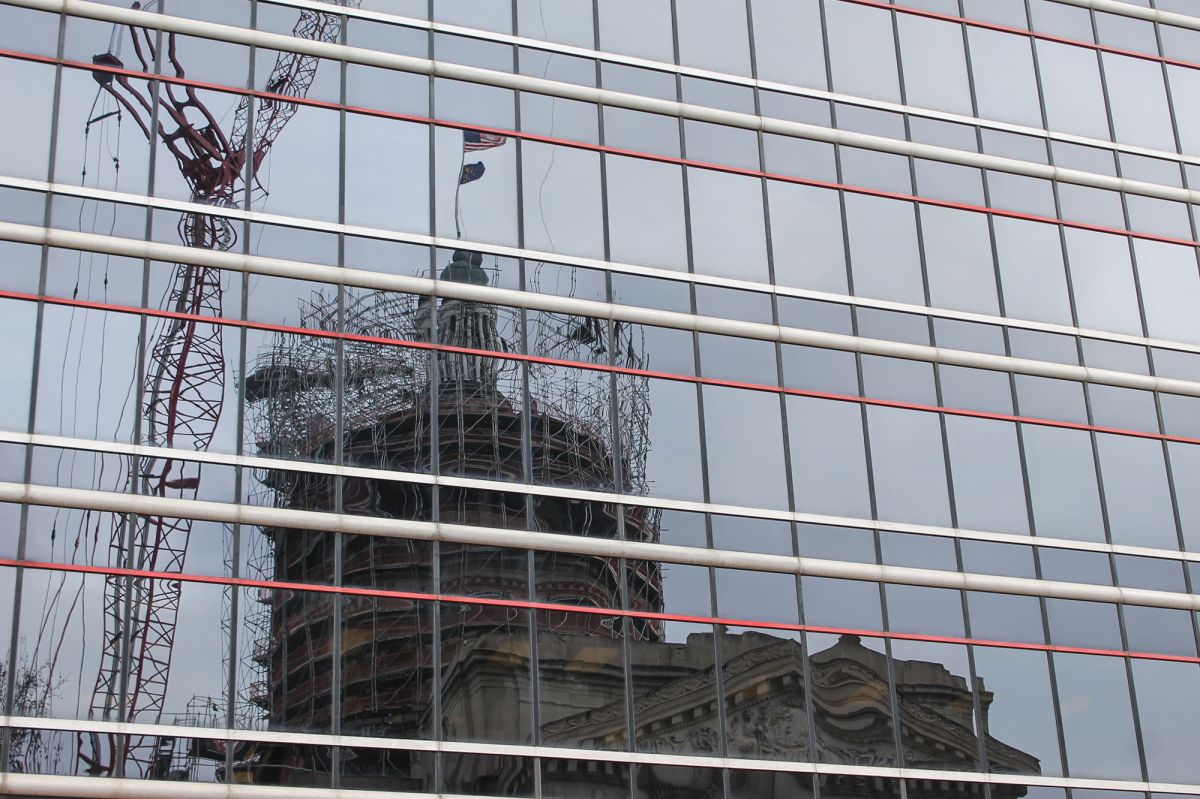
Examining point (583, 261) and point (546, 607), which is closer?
point (546, 607)

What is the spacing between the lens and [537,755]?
27438 millimetres

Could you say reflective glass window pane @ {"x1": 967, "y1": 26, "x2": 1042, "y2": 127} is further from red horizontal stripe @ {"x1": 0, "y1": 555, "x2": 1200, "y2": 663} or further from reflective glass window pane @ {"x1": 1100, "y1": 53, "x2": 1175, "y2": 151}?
red horizontal stripe @ {"x1": 0, "y1": 555, "x2": 1200, "y2": 663}

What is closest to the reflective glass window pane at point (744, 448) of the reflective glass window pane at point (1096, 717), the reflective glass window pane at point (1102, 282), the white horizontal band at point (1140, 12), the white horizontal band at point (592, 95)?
the white horizontal band at point (592, 95)

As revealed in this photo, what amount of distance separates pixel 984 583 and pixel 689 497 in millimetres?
5503

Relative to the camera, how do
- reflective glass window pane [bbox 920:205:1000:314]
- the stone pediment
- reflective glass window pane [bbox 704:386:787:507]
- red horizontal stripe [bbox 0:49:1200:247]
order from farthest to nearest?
1. reflective glass window pane [bbox 920:205:1000:314]
2. reflective glass window pane [bbox 704:386:787:507]
3. red horizontal stripe [bbox 0:49:1200:247]
4. the stone pediment

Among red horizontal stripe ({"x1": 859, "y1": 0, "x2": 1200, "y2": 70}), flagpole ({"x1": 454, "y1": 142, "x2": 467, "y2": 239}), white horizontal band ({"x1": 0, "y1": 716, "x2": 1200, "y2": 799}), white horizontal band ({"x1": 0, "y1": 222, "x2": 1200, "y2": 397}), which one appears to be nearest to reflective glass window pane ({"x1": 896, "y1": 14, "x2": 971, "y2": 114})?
red horizontal stripe ({"x1": 859, "y1": 0, "x2": 1200, "y2": 70})

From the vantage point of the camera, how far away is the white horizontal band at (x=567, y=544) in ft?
87.5

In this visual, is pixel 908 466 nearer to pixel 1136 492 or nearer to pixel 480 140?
pixel 1136 492

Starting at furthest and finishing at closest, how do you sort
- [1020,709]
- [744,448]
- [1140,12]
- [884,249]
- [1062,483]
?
[1140,12] → [884,249] → [1062,483] → [744,448] → [1020,709]

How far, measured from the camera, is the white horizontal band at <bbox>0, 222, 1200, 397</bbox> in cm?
2838

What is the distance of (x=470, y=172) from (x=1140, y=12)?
1582 centimetres

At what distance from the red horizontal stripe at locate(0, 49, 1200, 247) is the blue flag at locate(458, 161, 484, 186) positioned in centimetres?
71

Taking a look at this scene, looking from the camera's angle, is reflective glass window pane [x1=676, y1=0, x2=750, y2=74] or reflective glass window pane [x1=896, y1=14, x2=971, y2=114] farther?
reflective glass window pane [x1=896, y1=14, x2=971, y2=114]

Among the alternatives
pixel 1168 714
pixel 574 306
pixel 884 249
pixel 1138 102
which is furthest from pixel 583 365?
pixel 1138 102
